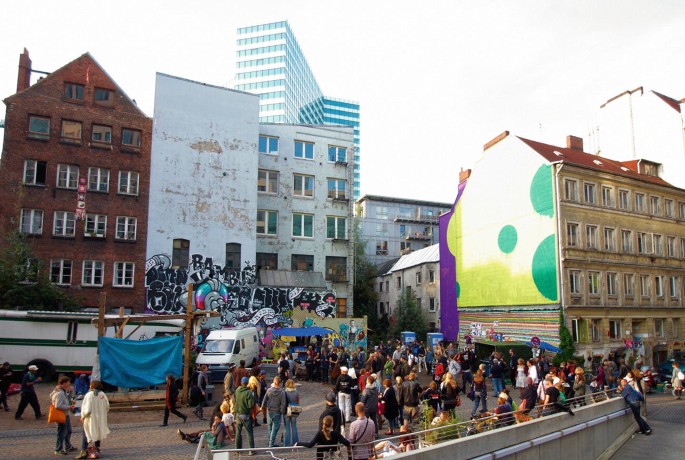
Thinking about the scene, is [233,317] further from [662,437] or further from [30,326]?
[662,437]

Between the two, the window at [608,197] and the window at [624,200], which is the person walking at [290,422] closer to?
the window at [608,197]

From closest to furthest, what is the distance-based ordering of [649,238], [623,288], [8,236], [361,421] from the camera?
[361,421] → [8,236] → [623,288] → [649,238]

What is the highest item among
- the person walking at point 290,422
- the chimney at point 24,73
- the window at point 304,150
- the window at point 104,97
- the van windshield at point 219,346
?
the chimney at point 24,73

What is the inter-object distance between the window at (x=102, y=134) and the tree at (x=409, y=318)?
29.1 metres

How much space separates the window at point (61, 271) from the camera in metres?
32.5

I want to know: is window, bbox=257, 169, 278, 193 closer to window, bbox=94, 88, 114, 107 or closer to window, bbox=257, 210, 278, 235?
window, bbox=257, 210, 278, 235

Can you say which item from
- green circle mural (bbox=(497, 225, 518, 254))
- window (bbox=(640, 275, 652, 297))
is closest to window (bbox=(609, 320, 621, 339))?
window (bbox=(640, 275, 652, 297))

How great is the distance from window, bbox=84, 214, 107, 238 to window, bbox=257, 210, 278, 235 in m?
11.4

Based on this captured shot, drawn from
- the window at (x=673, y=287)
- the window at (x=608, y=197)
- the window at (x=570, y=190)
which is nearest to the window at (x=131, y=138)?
the window at (x=570, y=190)

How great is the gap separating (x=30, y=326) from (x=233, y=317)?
15174mm

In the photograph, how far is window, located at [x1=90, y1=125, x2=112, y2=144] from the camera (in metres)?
34.7

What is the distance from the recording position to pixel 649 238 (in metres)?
39.2

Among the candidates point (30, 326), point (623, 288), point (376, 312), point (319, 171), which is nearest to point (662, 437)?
point (623, 288)

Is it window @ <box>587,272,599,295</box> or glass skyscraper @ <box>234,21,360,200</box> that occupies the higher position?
glass skyscraper @ <box>234,21,360,200</box>
